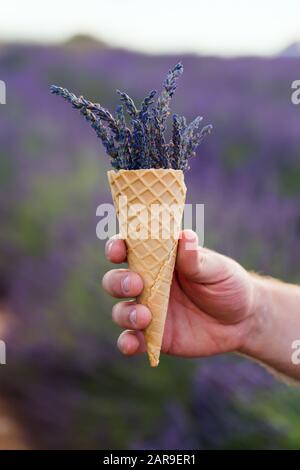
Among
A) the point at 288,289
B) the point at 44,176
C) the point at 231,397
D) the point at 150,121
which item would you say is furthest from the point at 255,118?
the point at 150,121

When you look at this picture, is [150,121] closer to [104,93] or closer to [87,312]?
[87,312]

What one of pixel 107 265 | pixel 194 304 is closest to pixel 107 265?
pixel 107 265

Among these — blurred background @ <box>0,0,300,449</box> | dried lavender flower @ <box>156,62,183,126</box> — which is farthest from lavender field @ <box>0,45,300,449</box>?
dried lavender flower @ <box>156,62,183,126</box>

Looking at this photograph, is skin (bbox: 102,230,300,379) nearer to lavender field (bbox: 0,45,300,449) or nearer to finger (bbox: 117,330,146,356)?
finger (bbox: 117,330,146,356)

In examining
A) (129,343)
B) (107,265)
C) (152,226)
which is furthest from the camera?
(107,265)

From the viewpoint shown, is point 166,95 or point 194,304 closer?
point 166,95

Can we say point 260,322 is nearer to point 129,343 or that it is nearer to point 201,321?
point 201,321
